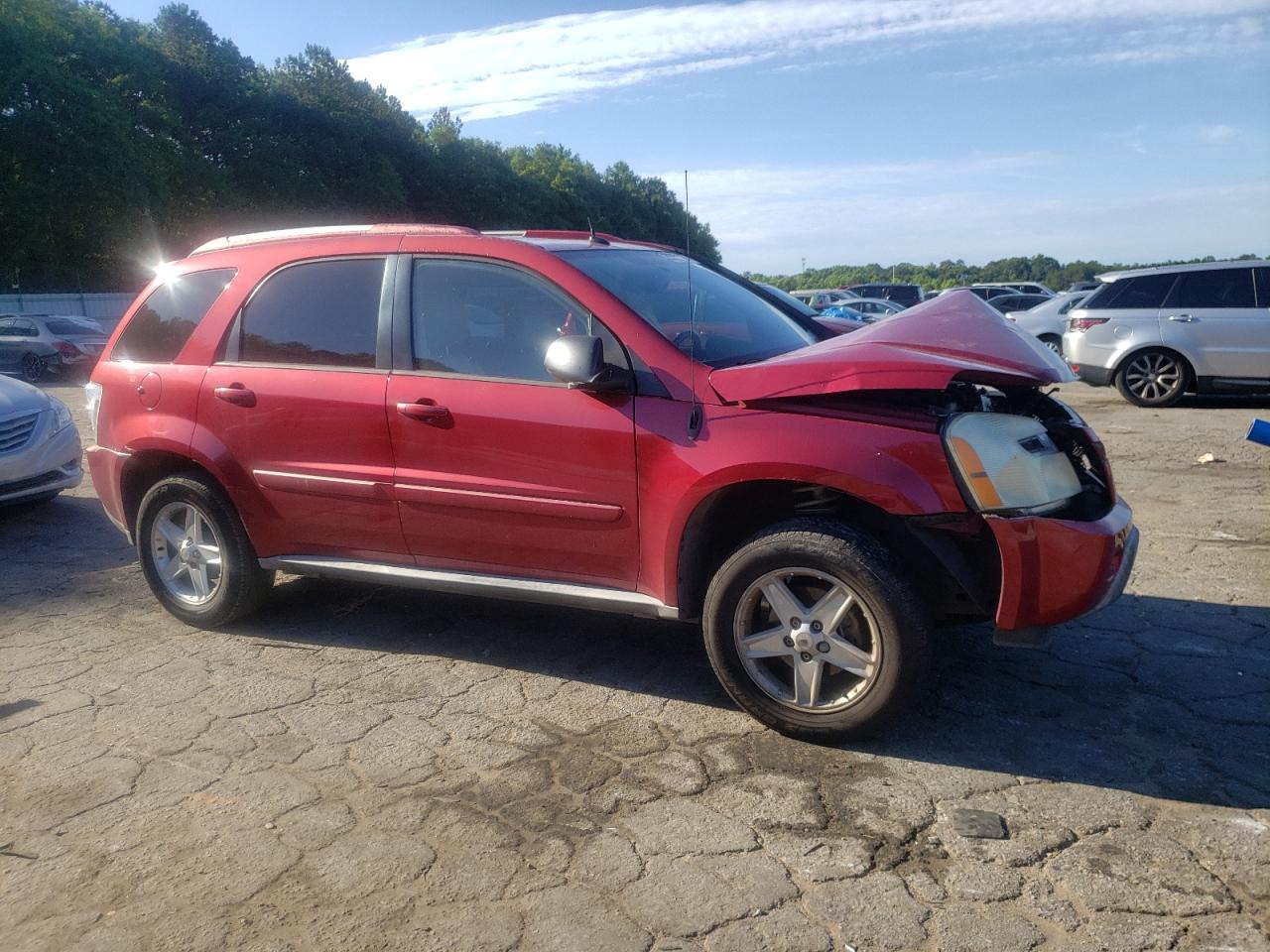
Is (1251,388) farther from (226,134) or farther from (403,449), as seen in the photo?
(226,134)

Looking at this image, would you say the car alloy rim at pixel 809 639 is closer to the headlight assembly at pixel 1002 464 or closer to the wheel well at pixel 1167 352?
the headlight assembly at pixel 1002 464

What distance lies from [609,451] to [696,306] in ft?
2.74

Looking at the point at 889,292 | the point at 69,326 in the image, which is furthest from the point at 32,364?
the point at 889,292

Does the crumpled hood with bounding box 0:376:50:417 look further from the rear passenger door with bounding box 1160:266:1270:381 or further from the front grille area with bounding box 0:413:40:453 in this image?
the rear passenger door with bounding box 1160:266:1270:381

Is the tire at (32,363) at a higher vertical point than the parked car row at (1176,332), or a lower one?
lower

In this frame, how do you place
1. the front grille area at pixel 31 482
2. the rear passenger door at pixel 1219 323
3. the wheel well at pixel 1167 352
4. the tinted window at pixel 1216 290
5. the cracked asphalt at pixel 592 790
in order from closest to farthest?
the cracked asphalt at pixel 592 790, the front grille area at pixel 31 482, the rear passenger door at pixel 1219 323, the tinted window at pixel 1216 290, the wheel well at pixel 1167 352

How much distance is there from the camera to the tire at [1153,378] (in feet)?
40.1

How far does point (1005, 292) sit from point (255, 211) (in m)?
37.0

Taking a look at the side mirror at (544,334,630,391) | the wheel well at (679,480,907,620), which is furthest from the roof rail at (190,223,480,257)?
the wheel well at (679,480,907,620)

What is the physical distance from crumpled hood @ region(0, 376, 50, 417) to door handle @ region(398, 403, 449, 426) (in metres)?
4.52

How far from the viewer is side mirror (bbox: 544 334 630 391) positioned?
3641 millimetres

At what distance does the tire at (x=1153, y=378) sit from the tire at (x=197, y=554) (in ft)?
35.6

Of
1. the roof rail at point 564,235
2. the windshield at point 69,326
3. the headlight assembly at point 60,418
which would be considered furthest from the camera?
the windshield at point 69,326

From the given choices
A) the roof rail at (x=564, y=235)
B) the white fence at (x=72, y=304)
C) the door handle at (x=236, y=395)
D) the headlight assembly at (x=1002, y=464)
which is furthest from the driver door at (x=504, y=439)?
the white fence at (x=72, y=304)
